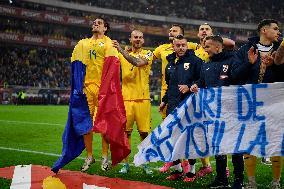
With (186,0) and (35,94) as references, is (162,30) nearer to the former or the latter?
(186,0)

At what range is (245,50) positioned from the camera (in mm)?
4746

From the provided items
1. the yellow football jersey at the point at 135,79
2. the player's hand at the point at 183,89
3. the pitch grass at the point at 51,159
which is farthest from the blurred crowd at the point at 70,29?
the player's hand at the point at 183,89

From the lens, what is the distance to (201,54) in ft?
22.0

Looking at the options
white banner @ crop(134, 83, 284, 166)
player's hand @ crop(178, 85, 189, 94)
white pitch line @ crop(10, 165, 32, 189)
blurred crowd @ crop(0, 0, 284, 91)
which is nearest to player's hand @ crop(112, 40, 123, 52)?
player's hand @ crop(178, 85, 189, 94)

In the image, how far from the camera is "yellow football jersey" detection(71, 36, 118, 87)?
6.44m

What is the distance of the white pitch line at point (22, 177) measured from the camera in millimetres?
4732

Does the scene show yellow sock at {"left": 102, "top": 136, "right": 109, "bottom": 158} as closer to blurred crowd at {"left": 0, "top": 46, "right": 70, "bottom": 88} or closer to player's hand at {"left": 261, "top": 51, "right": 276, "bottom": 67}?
player's hand at {"left": 261, "top": 51, "right": 276, "bottom": 67}

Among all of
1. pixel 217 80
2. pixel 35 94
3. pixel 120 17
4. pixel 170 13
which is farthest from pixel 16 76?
pixel 217 80

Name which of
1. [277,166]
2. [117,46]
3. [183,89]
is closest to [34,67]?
[117,46]

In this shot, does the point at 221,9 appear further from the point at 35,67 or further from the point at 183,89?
the point at 183,89

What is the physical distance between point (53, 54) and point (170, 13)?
15197 millimetres

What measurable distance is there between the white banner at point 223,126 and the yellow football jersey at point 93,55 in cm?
172

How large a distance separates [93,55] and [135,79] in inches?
30.2

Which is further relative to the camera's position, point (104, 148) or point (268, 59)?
point (104, 148)
